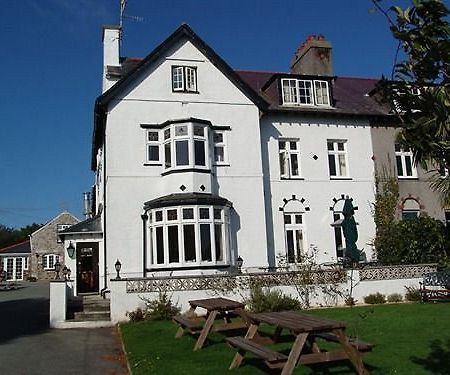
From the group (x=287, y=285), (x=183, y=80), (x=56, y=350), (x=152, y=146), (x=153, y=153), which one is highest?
(x=183, y=80)

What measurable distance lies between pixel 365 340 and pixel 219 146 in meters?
11.6

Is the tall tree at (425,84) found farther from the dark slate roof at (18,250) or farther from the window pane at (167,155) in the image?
the dark slate roof at (18,250)

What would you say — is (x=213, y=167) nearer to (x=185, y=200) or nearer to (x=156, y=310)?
(x=185, y=200)

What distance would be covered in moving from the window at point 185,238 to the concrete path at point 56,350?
13.6ft

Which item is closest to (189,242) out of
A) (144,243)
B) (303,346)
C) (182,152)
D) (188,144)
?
(144,243)

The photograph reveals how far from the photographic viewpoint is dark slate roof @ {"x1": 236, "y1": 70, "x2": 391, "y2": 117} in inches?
890

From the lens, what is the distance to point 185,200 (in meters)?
18.1

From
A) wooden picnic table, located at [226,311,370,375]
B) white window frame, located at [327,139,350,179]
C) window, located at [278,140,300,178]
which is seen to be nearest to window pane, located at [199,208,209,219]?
window, located at [278,140,300,178]

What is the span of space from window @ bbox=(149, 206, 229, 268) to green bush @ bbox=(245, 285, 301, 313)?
2686mm

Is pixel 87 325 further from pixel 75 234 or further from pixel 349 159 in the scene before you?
pixel 349 159

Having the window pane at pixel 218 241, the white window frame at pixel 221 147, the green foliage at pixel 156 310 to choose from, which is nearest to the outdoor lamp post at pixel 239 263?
the window pane at pixel 218 241

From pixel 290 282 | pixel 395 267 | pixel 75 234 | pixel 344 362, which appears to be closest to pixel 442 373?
pixel 344 362

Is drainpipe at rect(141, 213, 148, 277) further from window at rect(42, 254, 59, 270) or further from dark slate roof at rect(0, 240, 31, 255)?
dark slate roof at rect(0, 240, 31, 255)

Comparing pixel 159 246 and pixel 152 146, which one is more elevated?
pixel 152 146
